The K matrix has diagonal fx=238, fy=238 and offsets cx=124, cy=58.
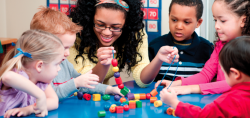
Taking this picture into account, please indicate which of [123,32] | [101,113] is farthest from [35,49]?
[123,32]

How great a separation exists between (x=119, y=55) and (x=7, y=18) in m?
1.74

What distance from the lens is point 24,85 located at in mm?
937

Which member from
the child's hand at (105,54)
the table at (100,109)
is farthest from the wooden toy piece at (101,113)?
the child's hand at (105,54)

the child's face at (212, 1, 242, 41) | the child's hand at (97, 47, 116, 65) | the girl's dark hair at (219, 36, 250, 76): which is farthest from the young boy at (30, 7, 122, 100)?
the child's face at (212, 1, 242, 41)

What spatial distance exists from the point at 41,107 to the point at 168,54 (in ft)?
2.63

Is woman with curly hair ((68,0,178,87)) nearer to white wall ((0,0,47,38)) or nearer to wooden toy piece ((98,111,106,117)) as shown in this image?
wooden toy piece ((98,111,106,117))

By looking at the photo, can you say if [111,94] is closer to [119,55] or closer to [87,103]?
[87,103]

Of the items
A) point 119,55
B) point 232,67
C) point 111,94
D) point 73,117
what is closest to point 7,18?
point 119,55

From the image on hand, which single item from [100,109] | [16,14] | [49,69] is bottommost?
[100,109]

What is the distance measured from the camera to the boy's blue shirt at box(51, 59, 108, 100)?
1264mm

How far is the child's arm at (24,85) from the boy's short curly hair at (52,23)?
0.42 meters

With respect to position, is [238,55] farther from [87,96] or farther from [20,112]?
[20,112]

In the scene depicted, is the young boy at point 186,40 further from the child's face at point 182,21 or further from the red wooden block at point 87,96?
the red wooden block at point 87,96

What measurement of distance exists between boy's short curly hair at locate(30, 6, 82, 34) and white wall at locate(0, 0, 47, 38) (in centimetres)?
151
